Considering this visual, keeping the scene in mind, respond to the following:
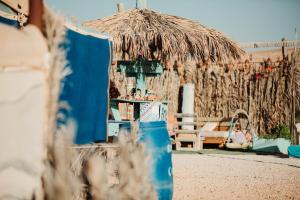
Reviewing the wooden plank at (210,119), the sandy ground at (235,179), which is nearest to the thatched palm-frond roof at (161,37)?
the sandy ground at (235,179)

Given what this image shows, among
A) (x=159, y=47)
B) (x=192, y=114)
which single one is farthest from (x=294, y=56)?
(x=159, y=47)

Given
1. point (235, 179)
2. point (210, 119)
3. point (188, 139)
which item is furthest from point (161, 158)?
point (210, 119)

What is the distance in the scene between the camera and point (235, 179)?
5.70 metres

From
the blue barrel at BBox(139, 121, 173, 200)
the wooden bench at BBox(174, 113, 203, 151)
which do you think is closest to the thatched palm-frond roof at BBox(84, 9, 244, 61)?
the wooden bench at BBox(174, 113, 203, 151)

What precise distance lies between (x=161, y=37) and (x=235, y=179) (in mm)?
4196

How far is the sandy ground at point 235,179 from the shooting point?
4613 millimetres

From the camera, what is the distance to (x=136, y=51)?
29.9ft

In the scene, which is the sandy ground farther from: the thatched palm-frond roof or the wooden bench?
the thatched palm-frond roof

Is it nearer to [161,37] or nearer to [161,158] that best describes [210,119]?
[161,37]

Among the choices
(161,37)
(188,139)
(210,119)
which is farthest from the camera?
(210,119)

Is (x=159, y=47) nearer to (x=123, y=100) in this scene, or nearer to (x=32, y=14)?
(x=123, y=100)

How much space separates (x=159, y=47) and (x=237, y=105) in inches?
160

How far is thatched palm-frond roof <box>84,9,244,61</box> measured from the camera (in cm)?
895

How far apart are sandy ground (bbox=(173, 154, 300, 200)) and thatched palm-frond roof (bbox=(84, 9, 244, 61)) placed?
99.4 inches
